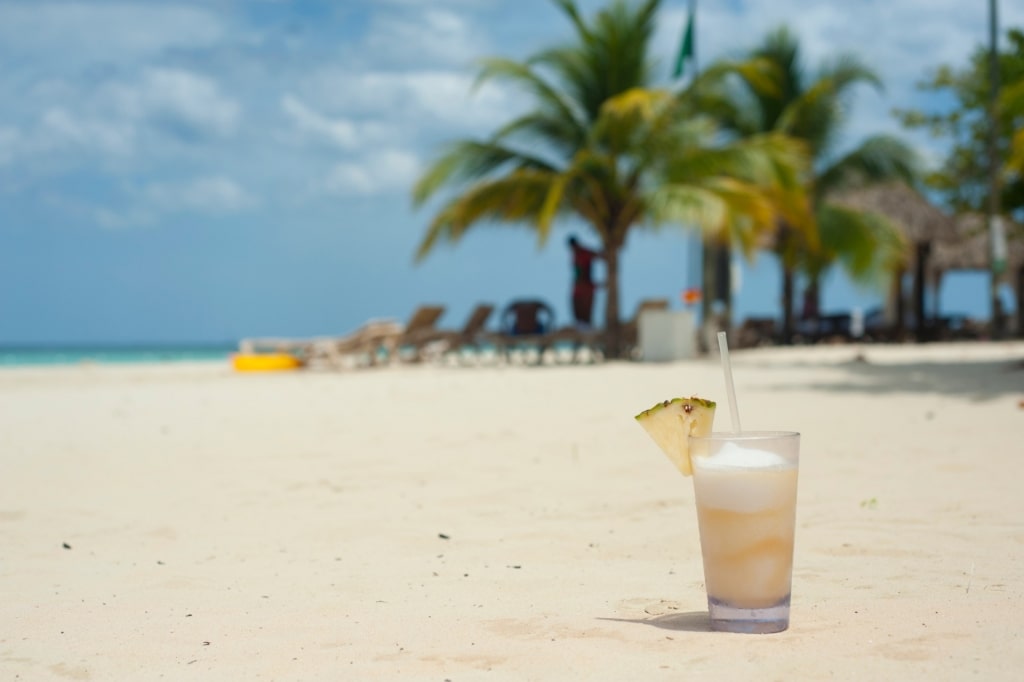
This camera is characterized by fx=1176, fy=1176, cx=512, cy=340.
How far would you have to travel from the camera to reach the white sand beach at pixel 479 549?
2.56 metres

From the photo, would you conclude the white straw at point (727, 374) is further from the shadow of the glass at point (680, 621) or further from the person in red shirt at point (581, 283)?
the person in red shirt at point (581, 283)

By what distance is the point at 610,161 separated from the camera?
17.2 m

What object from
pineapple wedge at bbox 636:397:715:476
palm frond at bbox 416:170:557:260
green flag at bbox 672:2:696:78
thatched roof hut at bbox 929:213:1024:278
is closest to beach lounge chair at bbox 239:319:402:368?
palm frond at bbox 416:170:557:260

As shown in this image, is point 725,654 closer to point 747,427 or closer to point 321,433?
point 747,427

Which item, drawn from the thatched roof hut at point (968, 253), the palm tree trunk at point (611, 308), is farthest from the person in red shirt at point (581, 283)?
the thatched roof hut at point (968, 253)

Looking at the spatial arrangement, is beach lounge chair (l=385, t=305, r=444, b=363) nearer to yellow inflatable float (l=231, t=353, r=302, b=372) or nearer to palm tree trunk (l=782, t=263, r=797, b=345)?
yellow inflatable float (l=231, t=353, r=302, b=372)

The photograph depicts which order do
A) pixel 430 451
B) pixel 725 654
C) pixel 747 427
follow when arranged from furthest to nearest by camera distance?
pixel 747 427 < pixel 430 451 < pixel 725 654

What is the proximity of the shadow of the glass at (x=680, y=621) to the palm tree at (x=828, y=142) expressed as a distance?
21.5 m

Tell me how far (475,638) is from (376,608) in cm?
46

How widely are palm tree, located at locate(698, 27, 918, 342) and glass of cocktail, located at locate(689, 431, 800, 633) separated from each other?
21697 millimetres

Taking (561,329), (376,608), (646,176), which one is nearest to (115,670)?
(376,608)

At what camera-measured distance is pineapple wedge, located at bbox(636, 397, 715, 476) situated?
2602 millimetres

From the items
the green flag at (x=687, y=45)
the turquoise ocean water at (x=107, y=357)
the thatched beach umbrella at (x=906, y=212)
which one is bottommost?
the turquoise ocean water at (x=107, y=357)

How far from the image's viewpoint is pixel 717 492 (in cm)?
257
